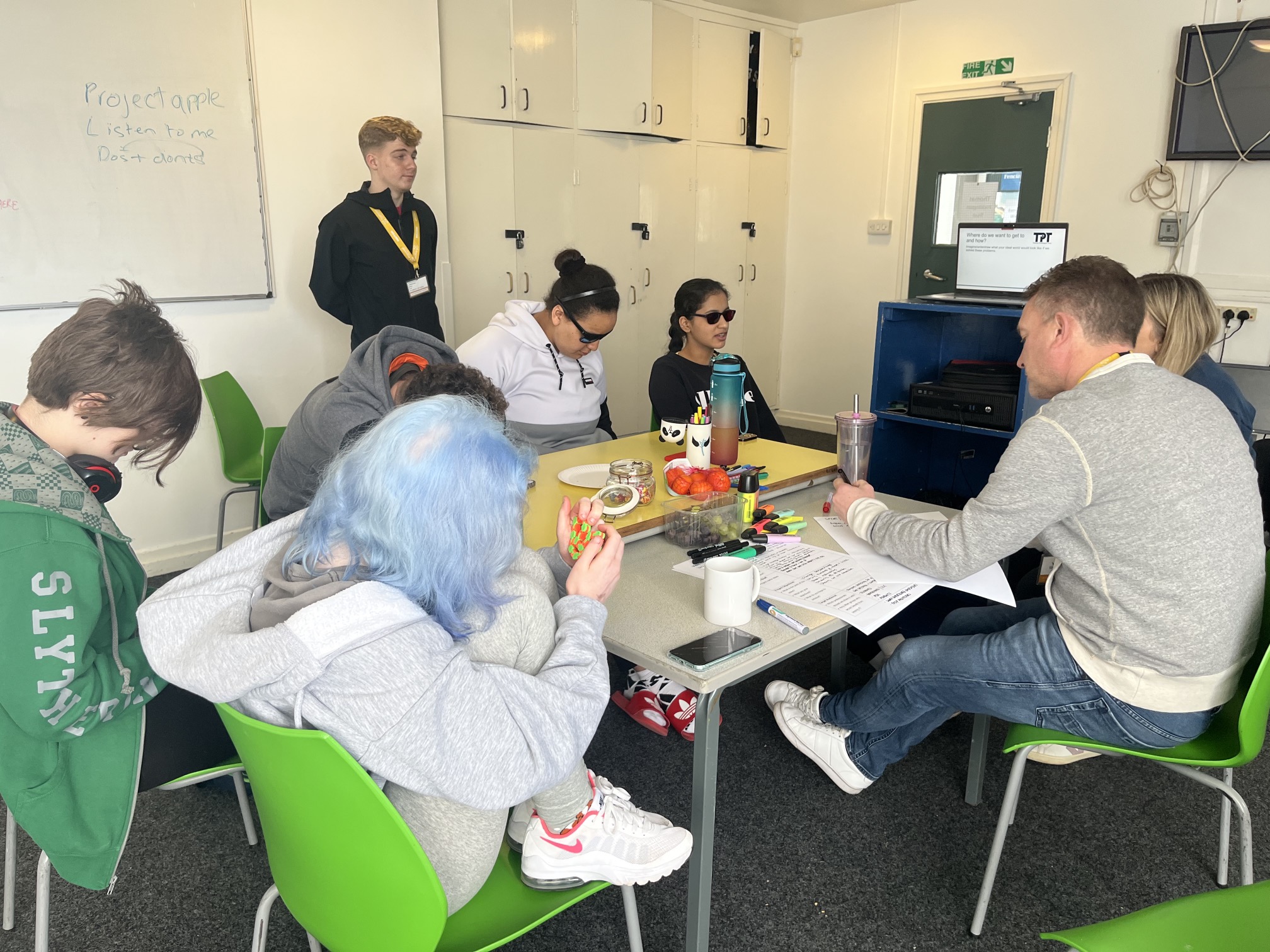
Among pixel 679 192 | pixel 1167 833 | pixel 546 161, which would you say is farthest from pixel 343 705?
pixel 679 192

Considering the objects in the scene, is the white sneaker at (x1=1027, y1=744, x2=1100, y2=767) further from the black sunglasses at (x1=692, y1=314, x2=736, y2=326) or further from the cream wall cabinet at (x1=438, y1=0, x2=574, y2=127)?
the cream wall cabinet at (x1=438, y1=0, x2=574, y2=127)

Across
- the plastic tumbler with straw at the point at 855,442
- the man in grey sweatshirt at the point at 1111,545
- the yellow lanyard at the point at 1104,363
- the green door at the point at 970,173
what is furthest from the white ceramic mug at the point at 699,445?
the green door at the point at 970,173

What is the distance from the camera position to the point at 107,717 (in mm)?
1286

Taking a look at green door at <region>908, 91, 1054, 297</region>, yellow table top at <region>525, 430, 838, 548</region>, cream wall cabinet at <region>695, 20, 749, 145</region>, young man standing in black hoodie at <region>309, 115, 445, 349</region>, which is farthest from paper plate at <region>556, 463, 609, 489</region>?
cream wall cabinet at <region>695, 20, 749, 145</region>

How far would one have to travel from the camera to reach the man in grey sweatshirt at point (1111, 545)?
4.83ft

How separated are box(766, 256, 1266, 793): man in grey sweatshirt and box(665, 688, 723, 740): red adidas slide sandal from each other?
755 millimetres

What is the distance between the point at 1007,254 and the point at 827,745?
96.0 inches

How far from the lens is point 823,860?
193cm

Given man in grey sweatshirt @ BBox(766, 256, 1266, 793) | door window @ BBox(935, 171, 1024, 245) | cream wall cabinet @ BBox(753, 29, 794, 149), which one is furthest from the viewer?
cream wall cabinet @ BBox(753, 29, 794, 149)

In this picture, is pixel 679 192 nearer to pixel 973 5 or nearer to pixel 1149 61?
pixel 973 5

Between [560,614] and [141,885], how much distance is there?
131 centimetres

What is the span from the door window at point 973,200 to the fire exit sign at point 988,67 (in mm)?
534

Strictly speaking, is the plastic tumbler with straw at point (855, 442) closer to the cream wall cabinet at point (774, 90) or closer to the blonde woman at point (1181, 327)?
the blonde woman at point (1181, 327)

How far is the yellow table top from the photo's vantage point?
191cm
